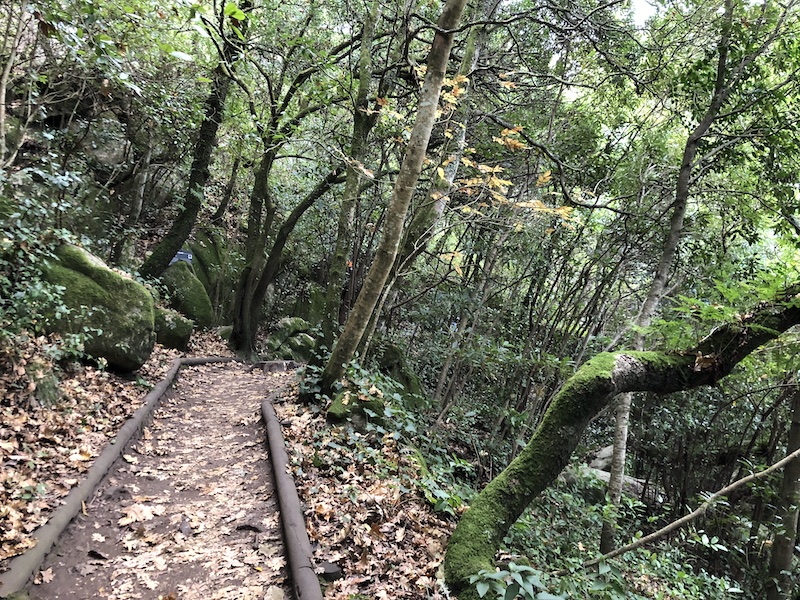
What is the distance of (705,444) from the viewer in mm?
10156

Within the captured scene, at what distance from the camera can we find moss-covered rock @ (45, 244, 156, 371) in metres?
6.28

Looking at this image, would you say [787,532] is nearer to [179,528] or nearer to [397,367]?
[397,367]

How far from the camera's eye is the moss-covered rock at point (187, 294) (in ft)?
40.3

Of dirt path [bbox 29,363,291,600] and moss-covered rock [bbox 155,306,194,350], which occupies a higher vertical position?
moss-covered rock [bbox 155,306,194,350]

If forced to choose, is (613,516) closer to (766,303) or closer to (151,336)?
(766,303)

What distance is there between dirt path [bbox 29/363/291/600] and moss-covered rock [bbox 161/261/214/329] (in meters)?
6.27

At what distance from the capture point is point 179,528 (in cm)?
420

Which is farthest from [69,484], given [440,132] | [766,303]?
[440,132]

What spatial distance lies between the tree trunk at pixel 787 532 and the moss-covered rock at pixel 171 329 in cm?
1135

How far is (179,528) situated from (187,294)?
372 inches

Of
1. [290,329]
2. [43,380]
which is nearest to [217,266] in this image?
[290,329]

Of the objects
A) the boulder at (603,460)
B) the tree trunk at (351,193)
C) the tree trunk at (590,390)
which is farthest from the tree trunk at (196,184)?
the boulder at (603,460)

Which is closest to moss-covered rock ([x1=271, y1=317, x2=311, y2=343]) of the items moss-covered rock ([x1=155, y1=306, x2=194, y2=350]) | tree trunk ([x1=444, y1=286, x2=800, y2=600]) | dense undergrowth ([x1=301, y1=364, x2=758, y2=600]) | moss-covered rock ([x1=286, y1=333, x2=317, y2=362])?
moss-covered rock ([x1=286, y1=333, x2=317, y2=362])

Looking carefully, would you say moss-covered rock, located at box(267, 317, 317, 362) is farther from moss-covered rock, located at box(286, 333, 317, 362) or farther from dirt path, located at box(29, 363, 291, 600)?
dirt path, located at box(29, 363, 291, 600)
